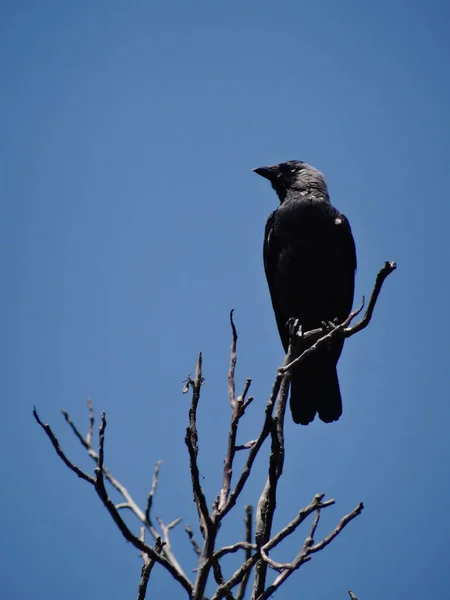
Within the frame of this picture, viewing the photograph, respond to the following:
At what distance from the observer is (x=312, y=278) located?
15.4 ft

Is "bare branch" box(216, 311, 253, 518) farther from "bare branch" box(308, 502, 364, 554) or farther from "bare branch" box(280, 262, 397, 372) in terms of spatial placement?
"bare branch" box(308, 502, 364, 554)

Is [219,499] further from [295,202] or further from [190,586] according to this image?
[295,202]

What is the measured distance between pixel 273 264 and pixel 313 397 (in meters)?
1.26

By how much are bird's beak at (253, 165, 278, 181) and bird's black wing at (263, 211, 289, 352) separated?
854 millimetres

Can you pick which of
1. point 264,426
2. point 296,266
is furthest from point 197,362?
point 296,266

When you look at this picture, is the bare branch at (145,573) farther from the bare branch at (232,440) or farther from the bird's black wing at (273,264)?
the bird's black wing at (273,264)

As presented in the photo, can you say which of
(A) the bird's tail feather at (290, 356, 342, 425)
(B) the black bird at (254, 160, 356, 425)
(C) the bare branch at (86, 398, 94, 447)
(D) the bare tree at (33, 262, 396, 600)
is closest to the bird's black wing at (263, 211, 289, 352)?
(B) the black bird at (254, 160, 356, 425)

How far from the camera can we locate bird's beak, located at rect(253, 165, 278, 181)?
5.87 m

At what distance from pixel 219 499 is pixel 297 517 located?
251mm

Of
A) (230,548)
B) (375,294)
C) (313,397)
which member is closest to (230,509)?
(230,548)

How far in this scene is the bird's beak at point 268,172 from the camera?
19.2 ft

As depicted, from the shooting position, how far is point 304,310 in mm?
4777

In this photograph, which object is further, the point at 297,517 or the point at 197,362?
the point at 197,362

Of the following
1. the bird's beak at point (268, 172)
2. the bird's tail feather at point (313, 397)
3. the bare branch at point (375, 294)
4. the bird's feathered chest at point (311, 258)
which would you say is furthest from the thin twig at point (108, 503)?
the bird's beak at point (268, 172)
